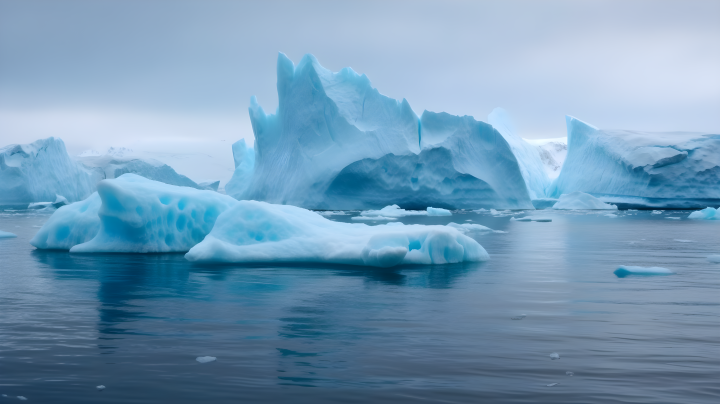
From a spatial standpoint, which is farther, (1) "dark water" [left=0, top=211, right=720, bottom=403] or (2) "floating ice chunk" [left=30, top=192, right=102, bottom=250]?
(2) "floating ice chunk" [left=30, top=192, right=102, bottom=250]

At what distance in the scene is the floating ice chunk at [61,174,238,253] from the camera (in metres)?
9.06

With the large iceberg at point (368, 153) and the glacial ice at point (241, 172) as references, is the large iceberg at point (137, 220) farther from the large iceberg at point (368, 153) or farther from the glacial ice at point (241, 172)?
the glacial ice at point (241, 172)

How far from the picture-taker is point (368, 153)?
989 inches

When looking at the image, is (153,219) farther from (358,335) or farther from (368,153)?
(368,153)

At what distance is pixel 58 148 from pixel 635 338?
3465 cm

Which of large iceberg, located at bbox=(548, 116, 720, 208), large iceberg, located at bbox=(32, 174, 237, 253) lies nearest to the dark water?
large iceberg, located at bbox=(32, 174, 237, 253)

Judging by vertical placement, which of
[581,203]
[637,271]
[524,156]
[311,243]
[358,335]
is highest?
[524,156]

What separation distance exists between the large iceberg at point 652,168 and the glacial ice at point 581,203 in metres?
1.80

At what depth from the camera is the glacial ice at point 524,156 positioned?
118 ft

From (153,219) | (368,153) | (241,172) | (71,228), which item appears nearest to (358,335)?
(153,219)

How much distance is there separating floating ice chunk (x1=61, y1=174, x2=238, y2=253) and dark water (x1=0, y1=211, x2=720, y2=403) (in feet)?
5.78

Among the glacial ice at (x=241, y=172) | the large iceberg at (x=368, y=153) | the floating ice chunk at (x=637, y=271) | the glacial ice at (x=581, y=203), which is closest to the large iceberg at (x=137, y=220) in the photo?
the floating ice chunk at (x=637, y=271)

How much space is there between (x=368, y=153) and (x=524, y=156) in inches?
578

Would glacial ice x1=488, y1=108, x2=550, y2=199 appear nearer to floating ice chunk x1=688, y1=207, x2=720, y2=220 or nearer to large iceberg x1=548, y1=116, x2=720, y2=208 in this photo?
large iceberg x1=548, y1=116, x2=720, y2=208
